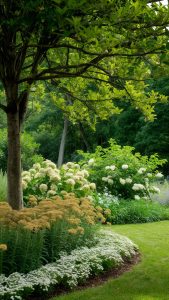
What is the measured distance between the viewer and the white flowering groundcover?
16.9 feet

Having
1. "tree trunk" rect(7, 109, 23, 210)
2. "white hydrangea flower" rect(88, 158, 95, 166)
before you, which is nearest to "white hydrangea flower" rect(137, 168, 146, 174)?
"white hydrangea flower" rect(88, 158, 95, 166)

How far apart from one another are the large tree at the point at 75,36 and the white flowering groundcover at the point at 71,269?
4.75 ft

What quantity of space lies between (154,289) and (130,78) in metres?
3.02

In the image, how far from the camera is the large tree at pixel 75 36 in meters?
4.50

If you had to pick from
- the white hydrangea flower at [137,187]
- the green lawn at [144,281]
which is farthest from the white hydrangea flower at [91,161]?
the green lawn at [144,281]

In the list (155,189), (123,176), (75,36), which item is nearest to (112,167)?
(123,176)

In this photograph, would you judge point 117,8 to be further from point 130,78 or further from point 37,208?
point 37,208

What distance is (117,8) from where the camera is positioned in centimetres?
468

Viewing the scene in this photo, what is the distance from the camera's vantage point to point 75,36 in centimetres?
586

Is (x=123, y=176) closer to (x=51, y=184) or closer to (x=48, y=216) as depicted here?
(x=51, y=184)

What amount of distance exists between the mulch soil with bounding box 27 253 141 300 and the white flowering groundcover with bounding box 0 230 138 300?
0.06 m

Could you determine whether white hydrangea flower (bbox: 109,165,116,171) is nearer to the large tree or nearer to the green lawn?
the green lawn

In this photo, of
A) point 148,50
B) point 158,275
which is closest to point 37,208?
point 158,275

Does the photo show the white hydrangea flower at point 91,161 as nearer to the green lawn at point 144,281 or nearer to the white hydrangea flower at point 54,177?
the white hydrangea flower at point 54,177
